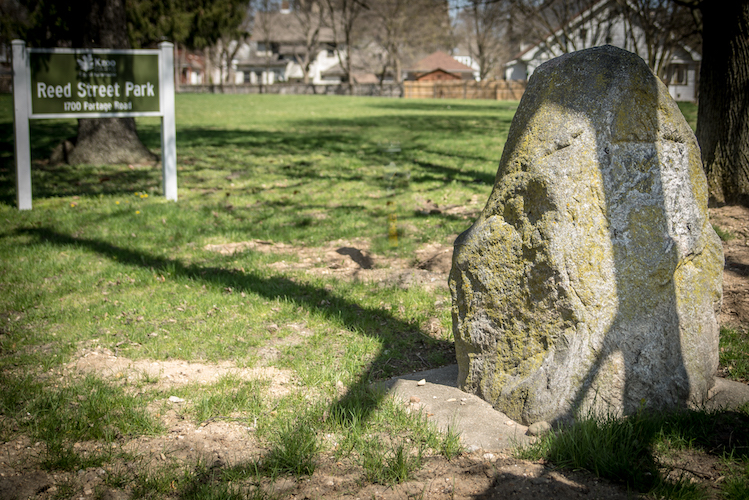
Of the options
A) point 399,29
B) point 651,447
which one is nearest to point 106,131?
point 651,447

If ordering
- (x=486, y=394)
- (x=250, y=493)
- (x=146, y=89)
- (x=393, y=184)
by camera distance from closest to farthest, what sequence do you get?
(x=250, y=493), (x=486, y=394), (x=146, y=89), (x=393, y=184)

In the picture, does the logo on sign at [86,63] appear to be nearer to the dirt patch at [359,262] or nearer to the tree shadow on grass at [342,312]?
the tree shadow on grass at [342,312]

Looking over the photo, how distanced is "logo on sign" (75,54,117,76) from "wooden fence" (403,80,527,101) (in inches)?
1685

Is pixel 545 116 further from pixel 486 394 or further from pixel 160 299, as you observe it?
pixel 160 299

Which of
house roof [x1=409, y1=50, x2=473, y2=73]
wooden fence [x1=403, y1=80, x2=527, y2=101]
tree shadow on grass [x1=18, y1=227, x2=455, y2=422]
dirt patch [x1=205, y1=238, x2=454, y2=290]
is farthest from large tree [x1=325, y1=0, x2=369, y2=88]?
tree shadow on grass [x1=18, y1=227, x2=455, y2=422]

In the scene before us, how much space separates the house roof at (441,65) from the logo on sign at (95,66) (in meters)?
83.7

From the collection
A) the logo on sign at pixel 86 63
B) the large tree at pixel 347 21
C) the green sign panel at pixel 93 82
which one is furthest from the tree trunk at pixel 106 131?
the large tree at pixel 347 21

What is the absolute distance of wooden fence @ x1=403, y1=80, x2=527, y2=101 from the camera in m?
49.3

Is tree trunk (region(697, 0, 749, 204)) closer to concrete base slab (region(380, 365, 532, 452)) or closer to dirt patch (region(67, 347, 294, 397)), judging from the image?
concrete base slab (region(380, 365, 532, 452))

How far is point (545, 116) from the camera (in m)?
2.99

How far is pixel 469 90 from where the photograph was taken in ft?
173

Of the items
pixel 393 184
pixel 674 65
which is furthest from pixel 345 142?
pixel 674 65

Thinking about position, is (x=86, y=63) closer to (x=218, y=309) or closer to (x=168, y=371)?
(x=218, y=309)

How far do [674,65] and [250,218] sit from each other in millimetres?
46481
